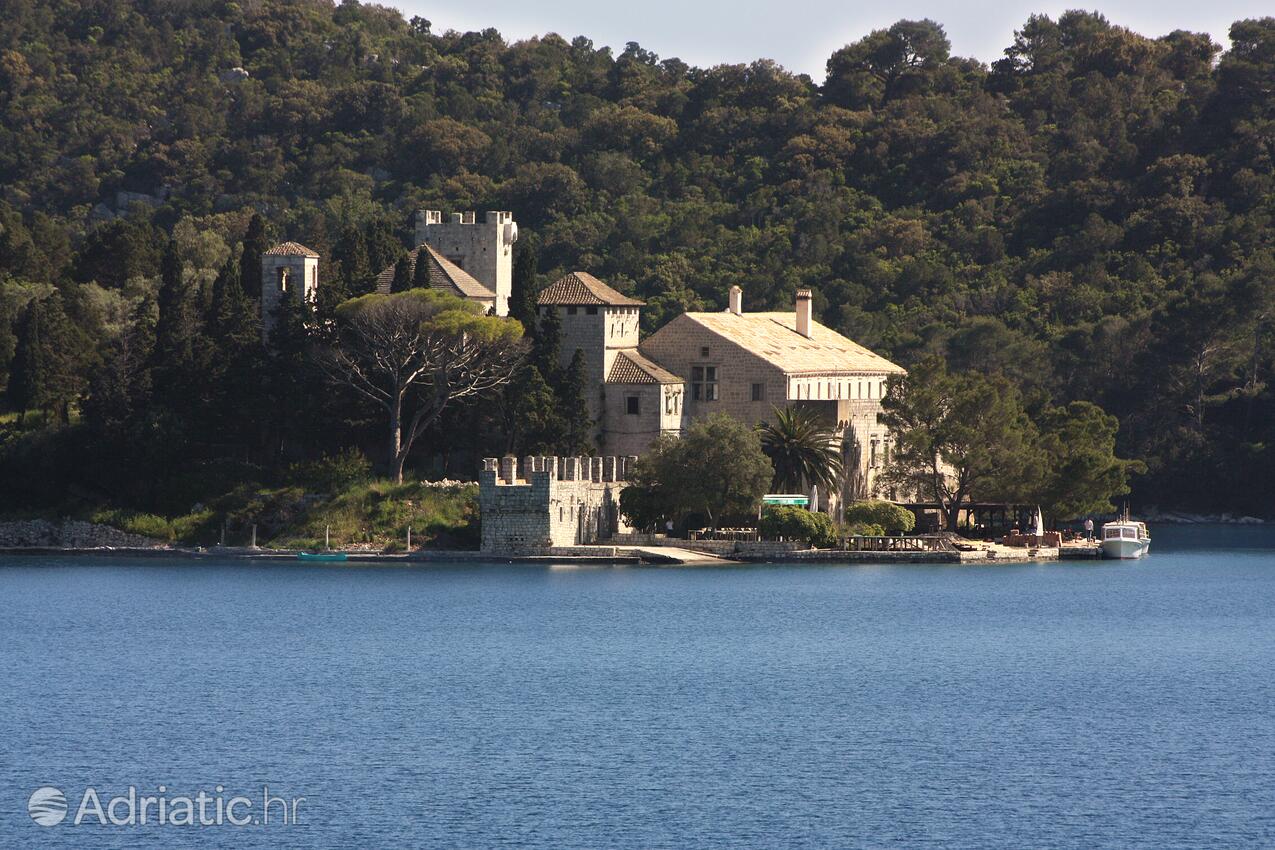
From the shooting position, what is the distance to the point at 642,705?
4881cm

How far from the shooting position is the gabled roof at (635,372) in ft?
270

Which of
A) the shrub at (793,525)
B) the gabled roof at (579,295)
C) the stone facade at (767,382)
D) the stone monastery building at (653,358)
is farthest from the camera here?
the stone facade at (767,382)

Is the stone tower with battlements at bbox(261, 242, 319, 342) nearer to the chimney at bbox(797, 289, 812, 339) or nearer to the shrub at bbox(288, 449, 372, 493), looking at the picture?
the shrub at bbox(288, 449, 372, 493)

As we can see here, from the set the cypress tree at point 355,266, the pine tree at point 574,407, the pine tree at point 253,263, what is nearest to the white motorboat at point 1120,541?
the pine tree at point 574,407

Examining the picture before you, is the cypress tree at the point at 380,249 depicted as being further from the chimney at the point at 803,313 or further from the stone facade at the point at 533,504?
→ the chimney at the point at 803,313

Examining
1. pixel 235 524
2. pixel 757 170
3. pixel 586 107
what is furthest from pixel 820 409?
pixel 586 107

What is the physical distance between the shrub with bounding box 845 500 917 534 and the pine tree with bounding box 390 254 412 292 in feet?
55.3

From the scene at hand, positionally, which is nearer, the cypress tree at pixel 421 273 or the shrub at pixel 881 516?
the cypress tree at pixel 421 273

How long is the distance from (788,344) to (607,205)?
5375cm

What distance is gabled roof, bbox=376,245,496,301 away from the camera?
83062 mm

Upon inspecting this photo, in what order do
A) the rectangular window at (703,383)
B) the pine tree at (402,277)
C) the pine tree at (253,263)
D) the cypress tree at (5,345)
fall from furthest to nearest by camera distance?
the pine tree at (253,263) → the cypress tree at (5,345) → the rectangular window at (703,383) → the pine tree at (402,277)

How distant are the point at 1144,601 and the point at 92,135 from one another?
103 metres

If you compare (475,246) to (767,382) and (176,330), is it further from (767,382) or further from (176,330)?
(176,330)

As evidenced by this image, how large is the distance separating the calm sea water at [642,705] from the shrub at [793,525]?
2.94 metres
